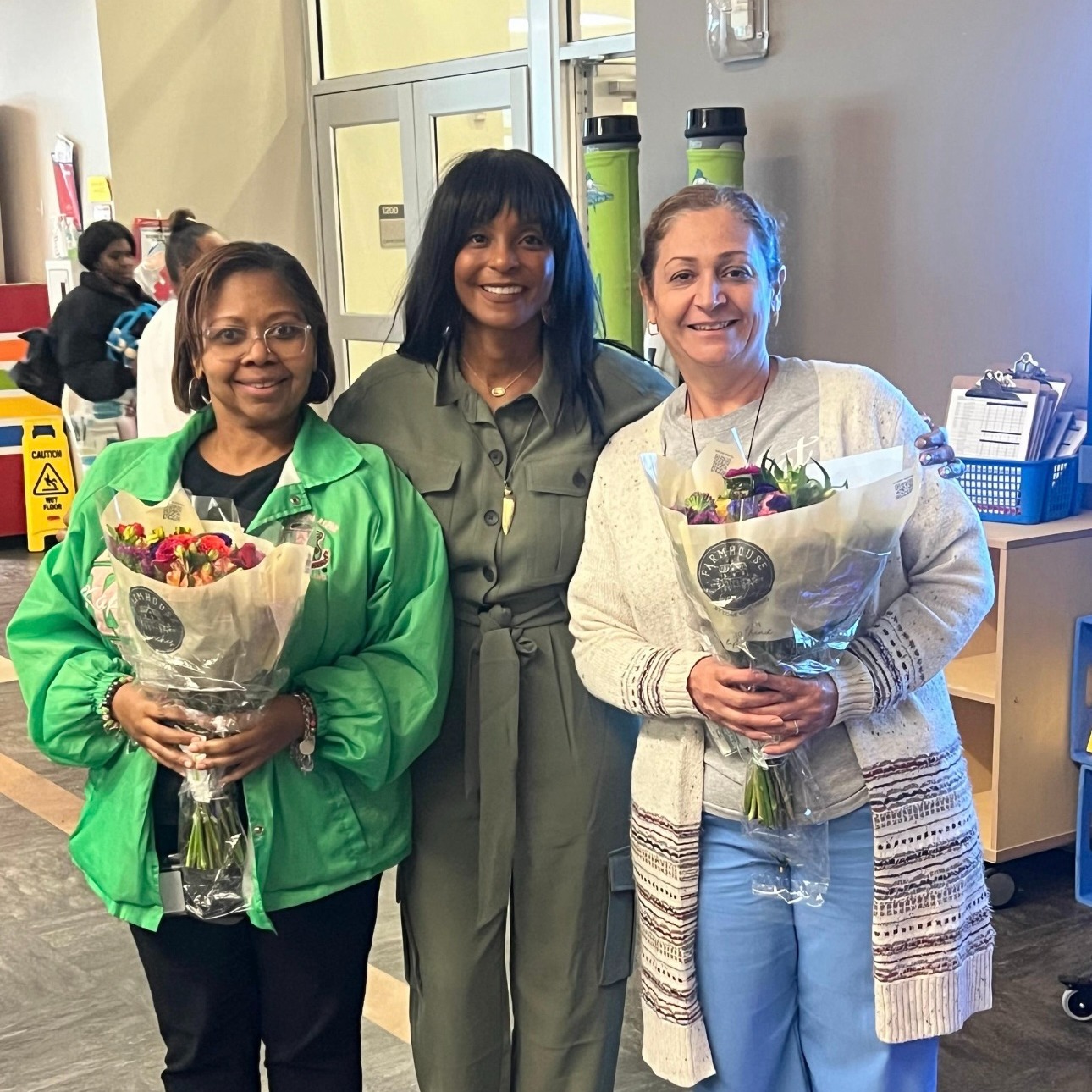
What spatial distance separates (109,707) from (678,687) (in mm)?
735

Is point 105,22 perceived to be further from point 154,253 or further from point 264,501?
point 264,501

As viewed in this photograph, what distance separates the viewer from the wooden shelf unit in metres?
3.18

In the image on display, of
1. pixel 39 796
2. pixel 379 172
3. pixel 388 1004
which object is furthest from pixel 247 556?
pixel 379 172

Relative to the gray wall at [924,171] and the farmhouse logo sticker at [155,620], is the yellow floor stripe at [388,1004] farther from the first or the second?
the gray wall at [924,171]

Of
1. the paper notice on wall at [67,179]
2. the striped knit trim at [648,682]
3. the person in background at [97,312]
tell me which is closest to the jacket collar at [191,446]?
the striped knit trim at [648,682]

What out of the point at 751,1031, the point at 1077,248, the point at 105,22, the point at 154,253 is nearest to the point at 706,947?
the point at 751,1031

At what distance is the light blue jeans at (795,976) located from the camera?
1732 millimetres

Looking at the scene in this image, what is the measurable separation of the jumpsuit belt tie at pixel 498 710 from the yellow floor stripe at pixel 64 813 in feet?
3.24

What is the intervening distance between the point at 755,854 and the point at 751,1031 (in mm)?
238

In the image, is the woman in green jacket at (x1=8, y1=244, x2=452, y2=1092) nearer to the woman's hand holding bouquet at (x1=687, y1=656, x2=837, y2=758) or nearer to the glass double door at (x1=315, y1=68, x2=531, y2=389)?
the woman's hand holding bouquet at (x1=687, y1=656, x2=837, y2=758)

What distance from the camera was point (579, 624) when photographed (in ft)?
6.21

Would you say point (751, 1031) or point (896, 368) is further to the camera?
point (896, 368)

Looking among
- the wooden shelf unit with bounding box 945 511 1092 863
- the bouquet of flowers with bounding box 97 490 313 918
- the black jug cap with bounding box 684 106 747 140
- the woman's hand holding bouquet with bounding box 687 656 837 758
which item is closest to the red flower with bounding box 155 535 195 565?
the bouquet of flowers with bounding box 97 490 313 918

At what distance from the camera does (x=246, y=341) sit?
1.87 m
